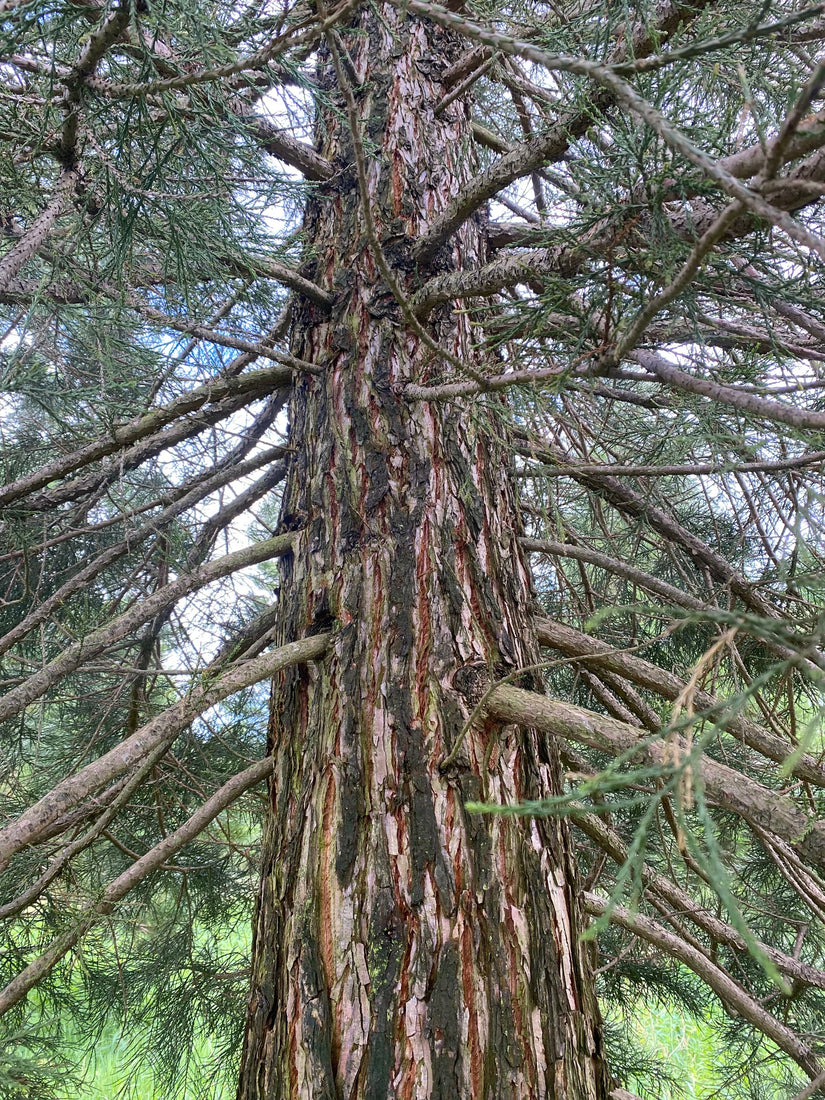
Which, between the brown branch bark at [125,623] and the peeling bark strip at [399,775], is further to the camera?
the brown branch bark at [125,623]

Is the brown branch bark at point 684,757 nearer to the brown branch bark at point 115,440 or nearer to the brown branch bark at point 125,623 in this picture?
the brown branch bark at point 125,623

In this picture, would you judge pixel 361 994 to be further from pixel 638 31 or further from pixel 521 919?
pixel 638 31

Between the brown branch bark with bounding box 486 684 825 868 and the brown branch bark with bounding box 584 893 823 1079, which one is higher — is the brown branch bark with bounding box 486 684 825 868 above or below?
above

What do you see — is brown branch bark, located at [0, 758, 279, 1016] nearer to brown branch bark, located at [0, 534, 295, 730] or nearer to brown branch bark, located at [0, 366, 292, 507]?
brown branch bark, located at [0, 534, 295, 730]

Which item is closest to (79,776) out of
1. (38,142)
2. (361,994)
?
(361,994)

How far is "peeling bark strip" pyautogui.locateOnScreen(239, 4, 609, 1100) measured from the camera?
137cm

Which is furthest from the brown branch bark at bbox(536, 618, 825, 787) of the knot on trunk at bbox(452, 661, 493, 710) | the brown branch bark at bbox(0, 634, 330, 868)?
the brown branch bark at bbox(0, 634, 330, 868)

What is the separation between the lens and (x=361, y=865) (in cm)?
151

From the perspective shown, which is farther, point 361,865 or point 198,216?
point 198,216

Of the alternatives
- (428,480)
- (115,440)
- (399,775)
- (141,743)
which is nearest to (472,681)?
(399,775)

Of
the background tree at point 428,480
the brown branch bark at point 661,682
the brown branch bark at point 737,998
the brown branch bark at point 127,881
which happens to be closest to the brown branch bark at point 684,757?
the background tree at point 428,480

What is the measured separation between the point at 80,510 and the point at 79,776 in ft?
4.33

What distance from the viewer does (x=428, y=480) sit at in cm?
194

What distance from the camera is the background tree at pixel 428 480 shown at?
1220mm
